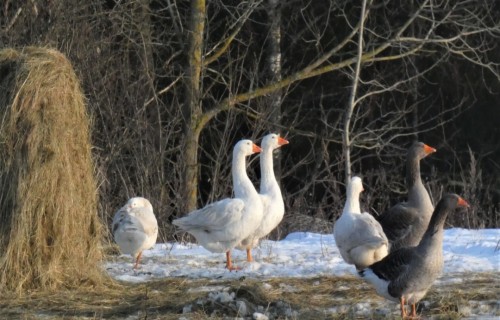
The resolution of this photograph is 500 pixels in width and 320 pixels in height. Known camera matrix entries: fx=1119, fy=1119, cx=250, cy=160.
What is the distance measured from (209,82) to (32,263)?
539 inches

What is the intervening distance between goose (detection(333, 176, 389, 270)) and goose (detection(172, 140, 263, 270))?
1374 millimetres

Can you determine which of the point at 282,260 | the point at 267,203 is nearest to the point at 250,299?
the point at 282,260

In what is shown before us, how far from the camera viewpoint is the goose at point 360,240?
10578 millimetres

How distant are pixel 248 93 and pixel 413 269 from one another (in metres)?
12.3

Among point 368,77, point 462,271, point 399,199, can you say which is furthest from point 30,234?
point 368,77

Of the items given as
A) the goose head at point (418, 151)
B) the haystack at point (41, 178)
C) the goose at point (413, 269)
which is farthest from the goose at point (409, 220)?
the haystack at point (41, 178)

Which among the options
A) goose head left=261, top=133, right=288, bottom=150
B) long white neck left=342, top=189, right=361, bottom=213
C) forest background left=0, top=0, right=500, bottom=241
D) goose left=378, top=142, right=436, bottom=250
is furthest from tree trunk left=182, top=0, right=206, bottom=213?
long white neck left=342, top=189, right=361, bottom=213

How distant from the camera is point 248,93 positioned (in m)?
20.9

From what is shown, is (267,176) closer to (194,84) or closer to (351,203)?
(351,203)

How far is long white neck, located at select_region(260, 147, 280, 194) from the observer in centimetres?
1302

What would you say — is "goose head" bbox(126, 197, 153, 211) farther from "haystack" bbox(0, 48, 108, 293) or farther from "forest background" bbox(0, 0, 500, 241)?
"forest background" bbox(0, 0, 500, 241)

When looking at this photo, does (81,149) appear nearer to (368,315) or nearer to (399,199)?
(368,315)

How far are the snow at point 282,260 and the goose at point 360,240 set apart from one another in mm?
438

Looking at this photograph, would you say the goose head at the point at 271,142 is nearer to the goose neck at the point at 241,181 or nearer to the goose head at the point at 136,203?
the goose neck at the point at 241,181
